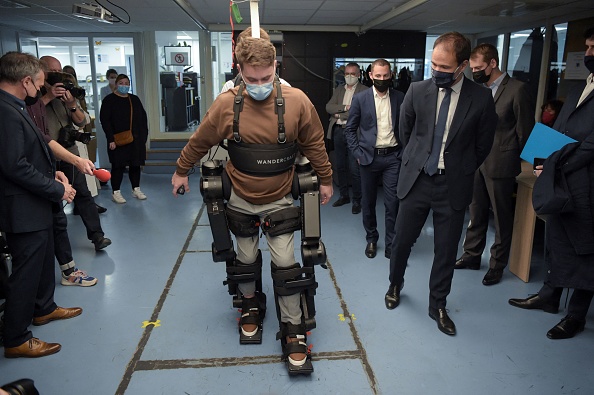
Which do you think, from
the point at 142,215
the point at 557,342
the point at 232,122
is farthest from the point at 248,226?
the point at 142,215

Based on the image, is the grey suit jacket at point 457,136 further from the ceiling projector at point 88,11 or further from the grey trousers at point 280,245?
the ceiling projector at point 88,11

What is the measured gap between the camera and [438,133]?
2613 mm

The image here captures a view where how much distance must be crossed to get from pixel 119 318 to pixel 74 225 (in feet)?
7.60

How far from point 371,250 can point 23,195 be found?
2.70 meters

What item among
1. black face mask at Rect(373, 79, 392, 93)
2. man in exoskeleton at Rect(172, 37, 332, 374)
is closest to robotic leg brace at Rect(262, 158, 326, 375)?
man in exoskeleton at Rect(172, 37, 332, 374)

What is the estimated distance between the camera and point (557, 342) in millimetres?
2664

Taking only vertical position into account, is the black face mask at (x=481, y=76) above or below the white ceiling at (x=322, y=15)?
below

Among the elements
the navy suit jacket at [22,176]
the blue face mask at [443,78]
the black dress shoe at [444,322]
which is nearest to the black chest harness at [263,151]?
the blue face mask at [443,78]

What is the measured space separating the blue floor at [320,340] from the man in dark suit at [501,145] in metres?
0.36

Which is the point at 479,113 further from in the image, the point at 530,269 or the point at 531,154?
the point at 530,269

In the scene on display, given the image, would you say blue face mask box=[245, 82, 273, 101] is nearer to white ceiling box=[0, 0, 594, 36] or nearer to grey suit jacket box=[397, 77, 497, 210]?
grey suit jacket box=[397, 77, 497, 210]

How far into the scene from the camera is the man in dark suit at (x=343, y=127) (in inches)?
208

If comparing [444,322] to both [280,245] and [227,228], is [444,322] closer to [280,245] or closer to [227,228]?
[280,245]

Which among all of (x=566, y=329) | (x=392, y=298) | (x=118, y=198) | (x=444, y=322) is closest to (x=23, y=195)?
(x=392, y=298)
